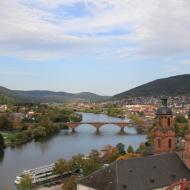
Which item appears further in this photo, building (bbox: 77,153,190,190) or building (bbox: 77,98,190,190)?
building (bbox: 77,98,190,190)

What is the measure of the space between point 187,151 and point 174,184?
11.0 ft

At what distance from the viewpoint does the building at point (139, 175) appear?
27.8 m

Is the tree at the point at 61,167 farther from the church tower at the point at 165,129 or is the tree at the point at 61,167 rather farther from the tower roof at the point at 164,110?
the tower roof at the point at 164,110

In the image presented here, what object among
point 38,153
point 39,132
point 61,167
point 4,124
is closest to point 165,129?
point 61,167

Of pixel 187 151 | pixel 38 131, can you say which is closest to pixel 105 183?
pixel 187 151

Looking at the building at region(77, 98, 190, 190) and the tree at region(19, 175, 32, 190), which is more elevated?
the building at region(77, 98, 190, 190)

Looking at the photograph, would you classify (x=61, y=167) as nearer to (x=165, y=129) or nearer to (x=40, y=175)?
(x=40, y=175)

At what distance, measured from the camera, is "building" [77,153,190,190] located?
91.3 ft

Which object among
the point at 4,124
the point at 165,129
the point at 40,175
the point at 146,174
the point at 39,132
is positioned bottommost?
the point at 40,175

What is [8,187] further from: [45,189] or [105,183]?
[105,183]

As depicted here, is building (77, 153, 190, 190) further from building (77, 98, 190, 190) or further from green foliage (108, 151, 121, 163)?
green foliage (108, 151, 121, 163)

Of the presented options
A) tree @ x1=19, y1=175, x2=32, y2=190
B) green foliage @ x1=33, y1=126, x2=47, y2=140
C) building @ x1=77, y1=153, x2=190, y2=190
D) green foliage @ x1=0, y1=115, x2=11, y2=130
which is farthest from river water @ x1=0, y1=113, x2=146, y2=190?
building @ x1=77, y1=153, x2=190, y2=190

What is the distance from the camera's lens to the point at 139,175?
29.1 metres

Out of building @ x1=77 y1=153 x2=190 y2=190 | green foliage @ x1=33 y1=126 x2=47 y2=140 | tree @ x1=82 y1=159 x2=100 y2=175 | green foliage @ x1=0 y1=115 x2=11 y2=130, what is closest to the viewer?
building @ x1=77 y1=153 x2=190 y2=190
